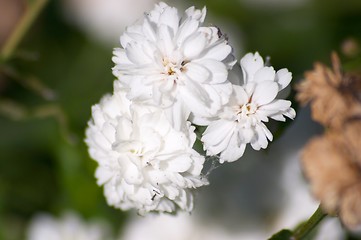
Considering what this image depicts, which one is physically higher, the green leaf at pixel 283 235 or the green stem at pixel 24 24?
the green stem at pixel 24 24

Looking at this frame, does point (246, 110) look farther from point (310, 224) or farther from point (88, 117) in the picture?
point (88, 117)

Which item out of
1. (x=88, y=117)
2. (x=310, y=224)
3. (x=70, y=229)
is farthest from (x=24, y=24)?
(x=310, y=224)

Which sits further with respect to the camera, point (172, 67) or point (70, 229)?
point (70, 229)

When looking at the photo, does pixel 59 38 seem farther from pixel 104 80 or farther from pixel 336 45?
pixel 336 45

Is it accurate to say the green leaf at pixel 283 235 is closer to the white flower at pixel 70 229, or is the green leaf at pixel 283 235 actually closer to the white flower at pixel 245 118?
the white flower at pixel 245 118

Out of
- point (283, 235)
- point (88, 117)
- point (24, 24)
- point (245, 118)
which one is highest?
point (24, 24)

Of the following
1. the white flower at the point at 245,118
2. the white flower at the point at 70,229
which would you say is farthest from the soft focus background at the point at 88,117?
the white flower at the point at 245,118

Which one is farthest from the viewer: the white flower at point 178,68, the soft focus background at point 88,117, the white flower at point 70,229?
the white flower at point 70,229

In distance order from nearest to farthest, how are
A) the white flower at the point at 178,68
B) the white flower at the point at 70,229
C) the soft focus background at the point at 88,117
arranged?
the white flower at the point at 178,68 → the soft focus background at the point at 88,117 → the white flower at the point at 70,229
